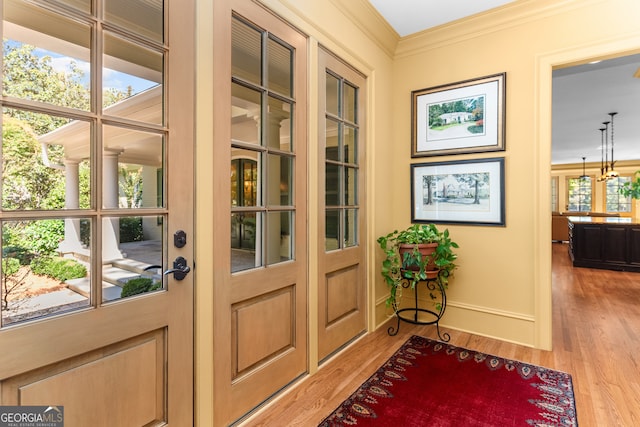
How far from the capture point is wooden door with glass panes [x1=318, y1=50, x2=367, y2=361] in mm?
2424

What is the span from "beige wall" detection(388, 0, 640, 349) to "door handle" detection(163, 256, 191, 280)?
208cm

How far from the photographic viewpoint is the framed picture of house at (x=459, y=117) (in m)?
2.86

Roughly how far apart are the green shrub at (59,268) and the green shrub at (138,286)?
0.56 feet

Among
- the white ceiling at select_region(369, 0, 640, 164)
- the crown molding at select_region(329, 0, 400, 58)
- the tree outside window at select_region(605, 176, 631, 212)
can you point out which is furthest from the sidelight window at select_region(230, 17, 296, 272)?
the tree outside window at select_region(605, 176, 631, 212)

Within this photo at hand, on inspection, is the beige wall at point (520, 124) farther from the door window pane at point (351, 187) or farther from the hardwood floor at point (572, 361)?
the door window pane at point (351, 187)

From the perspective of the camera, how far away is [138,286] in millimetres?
1393

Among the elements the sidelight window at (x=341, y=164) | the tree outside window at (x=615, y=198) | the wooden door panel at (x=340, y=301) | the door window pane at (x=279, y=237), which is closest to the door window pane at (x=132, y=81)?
the door window pane at (x=279, y=237)

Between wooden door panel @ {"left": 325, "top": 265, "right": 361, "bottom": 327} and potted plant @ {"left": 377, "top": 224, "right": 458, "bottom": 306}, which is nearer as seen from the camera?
wooden door panel @ {"left": 325, "top": 265, "right": 361, "bottom": 327}

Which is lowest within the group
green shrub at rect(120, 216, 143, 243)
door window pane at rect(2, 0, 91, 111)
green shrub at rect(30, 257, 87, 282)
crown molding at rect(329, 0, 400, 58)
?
green shrub at rect(30, 257, 87, 282)

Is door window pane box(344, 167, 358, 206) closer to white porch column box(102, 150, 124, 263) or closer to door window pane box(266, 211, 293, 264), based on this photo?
door window pane box(266, 211, 293, 264)

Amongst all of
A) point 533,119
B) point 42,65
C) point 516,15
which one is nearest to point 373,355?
point 533,119

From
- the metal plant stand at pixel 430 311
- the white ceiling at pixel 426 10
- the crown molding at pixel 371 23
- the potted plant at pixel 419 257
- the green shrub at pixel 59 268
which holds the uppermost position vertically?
the white ceiling at pixel 426 10

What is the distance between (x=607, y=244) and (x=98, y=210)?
7605 mm

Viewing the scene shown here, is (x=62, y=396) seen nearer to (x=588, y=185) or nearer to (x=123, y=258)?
(x=123, y=258)
